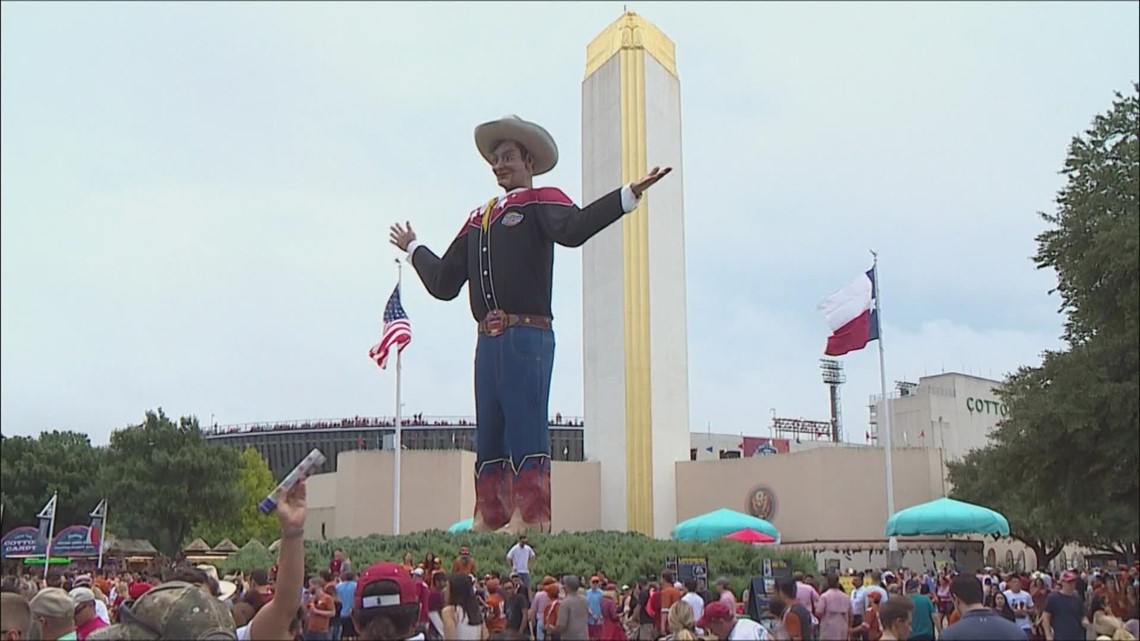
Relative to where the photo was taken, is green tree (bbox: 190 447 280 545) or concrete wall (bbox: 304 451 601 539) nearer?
concrete wall (bbox: 304 451 601 539)

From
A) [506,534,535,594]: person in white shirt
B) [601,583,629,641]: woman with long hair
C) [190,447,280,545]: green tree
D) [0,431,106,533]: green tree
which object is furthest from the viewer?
[190,447,280,545]: green tree

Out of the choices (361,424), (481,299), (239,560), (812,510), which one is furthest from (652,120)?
(361,424)

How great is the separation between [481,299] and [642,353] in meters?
17.4

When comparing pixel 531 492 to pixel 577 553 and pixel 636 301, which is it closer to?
pixel 577 553

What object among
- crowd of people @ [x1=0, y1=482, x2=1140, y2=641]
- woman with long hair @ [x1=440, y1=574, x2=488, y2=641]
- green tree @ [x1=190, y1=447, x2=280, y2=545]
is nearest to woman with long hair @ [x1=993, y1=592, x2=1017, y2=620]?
crowd of people @ [x1=0, y1=482, x2=1140, y2=641]

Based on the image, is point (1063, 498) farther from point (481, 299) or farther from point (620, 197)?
point (481, 299)

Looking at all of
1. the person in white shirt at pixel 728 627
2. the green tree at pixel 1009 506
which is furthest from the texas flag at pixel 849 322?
the person in white shirt at pixel 728 627

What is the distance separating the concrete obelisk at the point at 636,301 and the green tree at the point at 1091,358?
1899cm

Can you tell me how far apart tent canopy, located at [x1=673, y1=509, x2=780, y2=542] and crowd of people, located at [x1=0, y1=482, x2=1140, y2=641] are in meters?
2.11

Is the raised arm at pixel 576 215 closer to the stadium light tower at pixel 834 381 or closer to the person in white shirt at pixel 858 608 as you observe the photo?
the person in white shirt at pixel 858 608

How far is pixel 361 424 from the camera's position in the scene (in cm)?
7606

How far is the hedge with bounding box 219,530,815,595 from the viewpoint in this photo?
18.5m

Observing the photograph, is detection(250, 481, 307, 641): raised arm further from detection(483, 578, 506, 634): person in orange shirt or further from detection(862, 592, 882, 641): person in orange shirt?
detection(862, 592, 882, 641): person in orange shirt

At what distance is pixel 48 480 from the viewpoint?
48.5 meters
